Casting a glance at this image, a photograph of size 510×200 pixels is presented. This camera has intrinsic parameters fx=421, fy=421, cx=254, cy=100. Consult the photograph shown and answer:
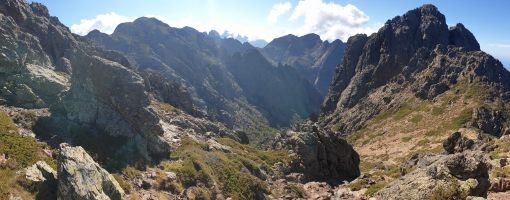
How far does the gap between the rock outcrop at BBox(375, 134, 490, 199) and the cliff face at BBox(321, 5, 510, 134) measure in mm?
123922

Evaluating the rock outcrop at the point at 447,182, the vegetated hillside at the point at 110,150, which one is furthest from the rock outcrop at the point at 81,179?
the rock outcrop at the point at 447,182

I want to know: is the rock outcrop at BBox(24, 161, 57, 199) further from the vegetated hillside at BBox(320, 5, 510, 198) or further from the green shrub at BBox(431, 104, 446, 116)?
the green shrub at BBox(431, 104, 446, 116)

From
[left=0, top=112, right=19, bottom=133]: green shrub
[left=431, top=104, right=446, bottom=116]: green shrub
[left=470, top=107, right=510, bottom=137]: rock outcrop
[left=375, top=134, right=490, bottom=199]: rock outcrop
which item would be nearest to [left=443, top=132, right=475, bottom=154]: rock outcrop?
[left=375, top=134, right=490, bottom=199]: rock outcrop

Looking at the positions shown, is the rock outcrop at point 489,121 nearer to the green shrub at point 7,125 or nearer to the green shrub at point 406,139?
the green shrub at point 406,139

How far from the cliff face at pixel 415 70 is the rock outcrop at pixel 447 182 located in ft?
407

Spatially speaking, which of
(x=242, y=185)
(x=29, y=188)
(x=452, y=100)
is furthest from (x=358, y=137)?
(x=29, y=188)

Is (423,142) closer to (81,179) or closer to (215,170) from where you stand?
(215,170)

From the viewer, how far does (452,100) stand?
142375 mm

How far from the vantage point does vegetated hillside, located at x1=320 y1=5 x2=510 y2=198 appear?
395 feet

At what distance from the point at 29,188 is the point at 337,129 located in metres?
153

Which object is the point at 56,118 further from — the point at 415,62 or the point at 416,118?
the point at 415,62

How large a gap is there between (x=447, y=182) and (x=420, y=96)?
141 m

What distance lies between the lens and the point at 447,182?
26.5m

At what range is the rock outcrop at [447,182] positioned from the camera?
25.8 m
